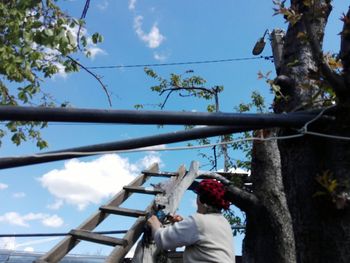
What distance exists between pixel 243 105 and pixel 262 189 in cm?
432

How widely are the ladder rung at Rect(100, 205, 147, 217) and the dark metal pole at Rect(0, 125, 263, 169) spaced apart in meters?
2.03

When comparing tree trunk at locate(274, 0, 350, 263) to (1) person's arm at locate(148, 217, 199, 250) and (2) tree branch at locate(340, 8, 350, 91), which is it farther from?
(1) person's arm at locate(148, 217, 199, 250)

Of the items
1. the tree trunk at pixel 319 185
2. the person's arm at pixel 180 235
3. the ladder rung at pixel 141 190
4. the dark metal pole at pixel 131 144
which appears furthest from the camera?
the ladder rung at pixel 141 190

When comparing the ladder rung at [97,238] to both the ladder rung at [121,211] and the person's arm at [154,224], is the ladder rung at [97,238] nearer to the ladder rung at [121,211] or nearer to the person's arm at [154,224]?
the person's arm at [154,224]

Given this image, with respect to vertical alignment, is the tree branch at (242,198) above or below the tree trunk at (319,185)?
above

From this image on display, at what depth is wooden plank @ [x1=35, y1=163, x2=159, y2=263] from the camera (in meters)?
3.53

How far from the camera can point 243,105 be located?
9.31 meters

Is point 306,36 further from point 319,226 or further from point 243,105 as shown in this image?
point 243,105

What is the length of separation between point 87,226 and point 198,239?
158 centimetres

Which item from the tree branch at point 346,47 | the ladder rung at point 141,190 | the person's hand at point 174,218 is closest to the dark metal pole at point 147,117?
the tree branch at point 346,47

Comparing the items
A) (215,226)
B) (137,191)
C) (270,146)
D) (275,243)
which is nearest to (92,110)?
(215,226)

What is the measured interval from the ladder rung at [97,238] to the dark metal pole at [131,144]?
1.72 meters

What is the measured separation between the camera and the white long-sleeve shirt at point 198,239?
2.88 metres

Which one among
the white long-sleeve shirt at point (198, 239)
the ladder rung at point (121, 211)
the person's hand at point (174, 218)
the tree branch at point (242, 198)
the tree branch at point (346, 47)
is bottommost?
the white long-sleeve shirt at point (198, 239)
